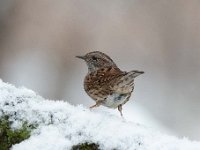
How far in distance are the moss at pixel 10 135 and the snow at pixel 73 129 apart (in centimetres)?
3

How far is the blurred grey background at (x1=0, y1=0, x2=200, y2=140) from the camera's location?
1215 centimetres

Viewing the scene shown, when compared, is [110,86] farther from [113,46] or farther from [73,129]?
[113,46]

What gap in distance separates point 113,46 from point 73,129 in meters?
10.8

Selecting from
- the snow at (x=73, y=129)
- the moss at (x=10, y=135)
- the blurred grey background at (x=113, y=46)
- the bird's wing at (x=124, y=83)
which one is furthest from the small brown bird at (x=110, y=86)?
the blurred grey background at (x=113, y=46)

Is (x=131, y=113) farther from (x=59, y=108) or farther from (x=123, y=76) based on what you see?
(x=59, y=108)

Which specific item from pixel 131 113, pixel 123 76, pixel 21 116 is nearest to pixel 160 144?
pixel 21 116

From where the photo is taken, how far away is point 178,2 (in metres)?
14.8

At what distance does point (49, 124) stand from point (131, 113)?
6.67m

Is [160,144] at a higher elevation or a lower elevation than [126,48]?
lower

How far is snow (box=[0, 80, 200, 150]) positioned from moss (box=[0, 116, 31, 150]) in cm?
3

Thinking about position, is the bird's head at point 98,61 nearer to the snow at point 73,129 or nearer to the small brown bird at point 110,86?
the small brown bird at point 110,86

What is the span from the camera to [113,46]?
1438 centimetres

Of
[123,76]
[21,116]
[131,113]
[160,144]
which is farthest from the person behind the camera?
[131,113]

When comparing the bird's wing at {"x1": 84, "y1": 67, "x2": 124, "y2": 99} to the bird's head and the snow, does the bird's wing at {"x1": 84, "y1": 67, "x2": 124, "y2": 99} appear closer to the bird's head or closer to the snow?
the bird's head
